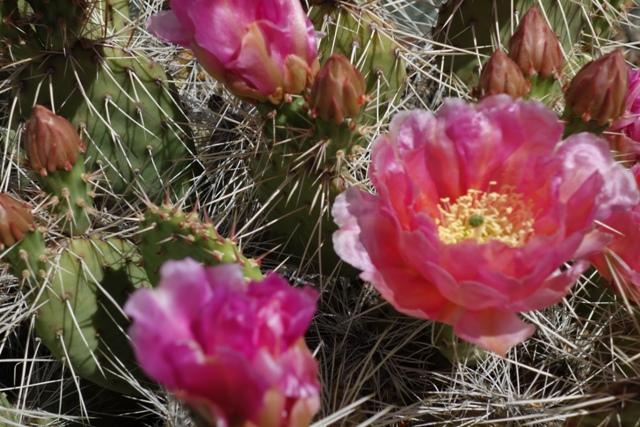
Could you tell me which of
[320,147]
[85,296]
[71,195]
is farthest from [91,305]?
[320,147]

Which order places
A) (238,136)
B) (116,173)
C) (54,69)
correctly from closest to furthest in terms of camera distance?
1. (54,69)
2. (116,173)
3. (238,136)

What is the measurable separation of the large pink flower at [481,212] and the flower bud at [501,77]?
11 cm

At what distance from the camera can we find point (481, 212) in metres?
0.94

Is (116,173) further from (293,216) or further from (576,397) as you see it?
(576,397)

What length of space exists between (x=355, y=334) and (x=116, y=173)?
1.72 feet

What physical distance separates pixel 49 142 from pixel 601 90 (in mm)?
757

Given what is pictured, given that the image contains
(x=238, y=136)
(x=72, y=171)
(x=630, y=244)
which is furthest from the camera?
(x=238, y=136)

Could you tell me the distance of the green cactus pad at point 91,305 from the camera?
1127 mm

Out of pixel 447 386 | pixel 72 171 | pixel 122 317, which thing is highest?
pixel 72 171

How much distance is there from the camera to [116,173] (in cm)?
137

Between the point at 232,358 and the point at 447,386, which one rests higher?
the point at 232,358

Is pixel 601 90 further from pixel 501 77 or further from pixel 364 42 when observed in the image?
pixel 364 42

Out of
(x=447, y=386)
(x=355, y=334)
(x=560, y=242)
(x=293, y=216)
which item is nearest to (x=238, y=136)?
(x=293, y=216)

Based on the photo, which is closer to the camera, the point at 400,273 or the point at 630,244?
the point at 400,273
